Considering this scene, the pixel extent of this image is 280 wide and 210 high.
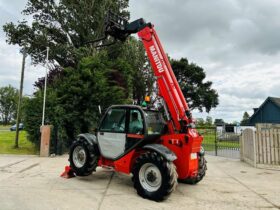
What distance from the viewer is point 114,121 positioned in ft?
21.6

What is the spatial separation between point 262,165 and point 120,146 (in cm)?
567

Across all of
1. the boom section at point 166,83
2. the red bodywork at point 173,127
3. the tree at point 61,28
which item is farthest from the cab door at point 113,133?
the tree at point 61,28

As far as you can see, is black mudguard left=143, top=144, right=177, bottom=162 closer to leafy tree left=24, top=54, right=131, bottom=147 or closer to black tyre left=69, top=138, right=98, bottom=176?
black tyre left=69, top=138, right=98, bottom=176

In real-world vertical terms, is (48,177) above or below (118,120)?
below

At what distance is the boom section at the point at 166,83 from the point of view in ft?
19.0

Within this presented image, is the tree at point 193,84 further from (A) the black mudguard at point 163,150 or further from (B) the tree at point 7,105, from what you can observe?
(B) the tree at point 7,105

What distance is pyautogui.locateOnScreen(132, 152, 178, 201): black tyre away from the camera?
5.05m

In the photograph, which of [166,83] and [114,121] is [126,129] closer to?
[114,121]

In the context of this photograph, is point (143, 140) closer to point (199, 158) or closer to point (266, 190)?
point (199, 158)

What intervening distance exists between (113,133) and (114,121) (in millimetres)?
355

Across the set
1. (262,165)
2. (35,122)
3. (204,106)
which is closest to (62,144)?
(35,122)

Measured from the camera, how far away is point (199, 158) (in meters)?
6.35

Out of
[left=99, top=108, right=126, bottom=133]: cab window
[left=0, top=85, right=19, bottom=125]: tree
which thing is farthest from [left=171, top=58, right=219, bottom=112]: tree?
[left=0, top=85, right=19, bottom=125]: tree

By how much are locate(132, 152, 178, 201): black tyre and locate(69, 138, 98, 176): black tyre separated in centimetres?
144
